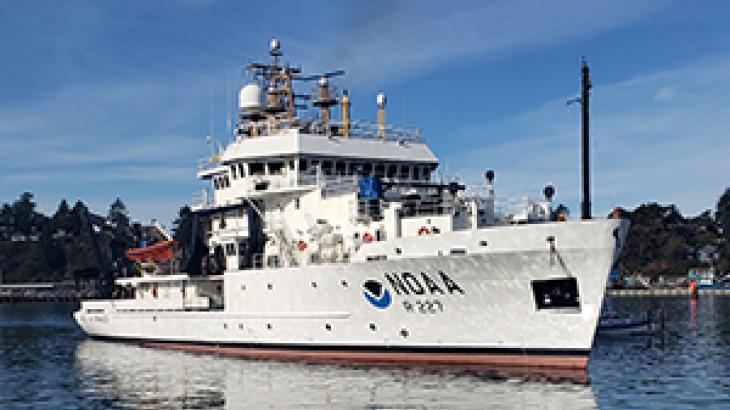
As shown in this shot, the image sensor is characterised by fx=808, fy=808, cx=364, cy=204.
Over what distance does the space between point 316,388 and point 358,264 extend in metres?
4.17

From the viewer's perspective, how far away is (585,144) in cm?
2359

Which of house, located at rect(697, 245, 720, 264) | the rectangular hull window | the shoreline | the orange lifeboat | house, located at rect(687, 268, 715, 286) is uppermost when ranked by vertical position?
the orange lifeboat

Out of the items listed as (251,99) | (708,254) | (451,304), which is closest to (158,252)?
(251,99)

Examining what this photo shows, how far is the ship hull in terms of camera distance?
22.3 meters

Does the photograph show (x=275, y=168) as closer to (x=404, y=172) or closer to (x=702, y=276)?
(x=404, y=172)

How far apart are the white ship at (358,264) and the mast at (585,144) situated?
1220 millimetres

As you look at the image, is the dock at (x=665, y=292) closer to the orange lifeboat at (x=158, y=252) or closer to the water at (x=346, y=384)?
the water at (x=346, y=384)

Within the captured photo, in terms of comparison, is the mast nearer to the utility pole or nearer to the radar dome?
the utility pole

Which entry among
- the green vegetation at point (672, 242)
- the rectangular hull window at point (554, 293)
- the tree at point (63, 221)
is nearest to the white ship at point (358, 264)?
the rectangular hull window at point (554, 293)

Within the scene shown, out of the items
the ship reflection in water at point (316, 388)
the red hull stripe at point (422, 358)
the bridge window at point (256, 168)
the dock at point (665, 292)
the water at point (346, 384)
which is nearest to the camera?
the ship reflection in water at point (316, 388)

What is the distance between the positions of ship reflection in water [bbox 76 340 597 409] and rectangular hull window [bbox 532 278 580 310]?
204 centimetres

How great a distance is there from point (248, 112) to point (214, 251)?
703cm

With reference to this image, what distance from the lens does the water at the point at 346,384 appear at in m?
20.5

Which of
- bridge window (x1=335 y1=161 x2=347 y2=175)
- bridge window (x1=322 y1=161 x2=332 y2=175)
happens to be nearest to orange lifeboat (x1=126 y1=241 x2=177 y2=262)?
bridge window (x1=322 y1=161 x2=332 y2=175)
